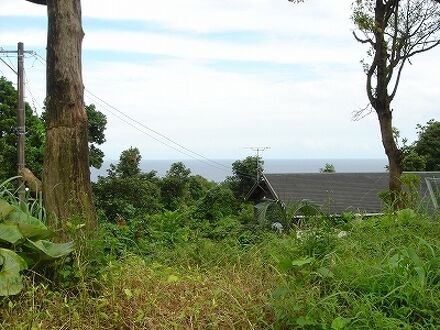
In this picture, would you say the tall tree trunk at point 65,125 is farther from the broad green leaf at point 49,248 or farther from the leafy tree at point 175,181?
the leafy tree at point 175,181

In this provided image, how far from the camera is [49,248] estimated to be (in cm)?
270

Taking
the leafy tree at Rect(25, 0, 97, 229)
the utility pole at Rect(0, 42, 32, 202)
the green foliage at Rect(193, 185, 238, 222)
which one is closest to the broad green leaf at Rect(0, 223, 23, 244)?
the leafy tree at Rect(25, 0, 97, 229)

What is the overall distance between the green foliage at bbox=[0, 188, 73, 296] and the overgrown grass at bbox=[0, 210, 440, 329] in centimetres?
8

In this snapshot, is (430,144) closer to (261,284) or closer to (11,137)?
(11,137)

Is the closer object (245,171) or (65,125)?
(65,125)

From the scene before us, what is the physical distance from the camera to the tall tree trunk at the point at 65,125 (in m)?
3.32

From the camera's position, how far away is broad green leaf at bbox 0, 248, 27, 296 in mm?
2518

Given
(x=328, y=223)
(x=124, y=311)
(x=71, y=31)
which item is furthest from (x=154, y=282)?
(x=71, y=31)

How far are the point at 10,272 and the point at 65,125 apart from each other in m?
1.05

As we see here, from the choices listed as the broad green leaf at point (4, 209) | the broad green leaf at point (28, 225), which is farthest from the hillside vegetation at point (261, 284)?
the broad green leaf at point (4, 209)

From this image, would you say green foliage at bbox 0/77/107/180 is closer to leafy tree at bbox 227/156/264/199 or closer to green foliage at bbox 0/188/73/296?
leafy tree at bbox 227/156/264/199

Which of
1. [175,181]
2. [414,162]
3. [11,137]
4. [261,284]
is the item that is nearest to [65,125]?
[261,284]

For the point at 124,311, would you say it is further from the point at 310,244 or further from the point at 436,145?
the point at 436,145

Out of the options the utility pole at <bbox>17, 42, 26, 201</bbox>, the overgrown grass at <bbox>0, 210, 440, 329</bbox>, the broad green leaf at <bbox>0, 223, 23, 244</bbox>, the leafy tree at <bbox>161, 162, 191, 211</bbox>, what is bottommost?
the leafy tree at <bbox>161, 162, 191, 211</bbox>
